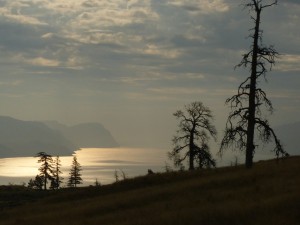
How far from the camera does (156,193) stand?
2802 centimetres

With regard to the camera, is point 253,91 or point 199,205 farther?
point 253,91

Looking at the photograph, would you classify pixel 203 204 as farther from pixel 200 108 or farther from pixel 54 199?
pixel 200 108

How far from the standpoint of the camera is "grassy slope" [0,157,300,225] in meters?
18.0

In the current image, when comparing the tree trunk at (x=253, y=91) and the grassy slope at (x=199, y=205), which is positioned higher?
the tree trunk at (x=253, y=91)

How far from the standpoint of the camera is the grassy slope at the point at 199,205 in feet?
59.2

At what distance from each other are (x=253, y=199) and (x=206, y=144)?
36.6 metres

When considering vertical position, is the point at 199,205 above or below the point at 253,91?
below

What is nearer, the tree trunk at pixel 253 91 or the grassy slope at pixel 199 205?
the grassy slope at pixel 199 205

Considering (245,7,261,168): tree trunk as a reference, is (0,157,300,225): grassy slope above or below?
below

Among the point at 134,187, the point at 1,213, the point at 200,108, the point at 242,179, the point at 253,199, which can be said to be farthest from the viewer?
the point at 200,108

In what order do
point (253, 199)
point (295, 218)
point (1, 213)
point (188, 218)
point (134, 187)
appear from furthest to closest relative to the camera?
point (134, 187), point (1, 213), point (253, 199), point (188, 218), point (295, 218)

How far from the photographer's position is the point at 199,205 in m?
21.6

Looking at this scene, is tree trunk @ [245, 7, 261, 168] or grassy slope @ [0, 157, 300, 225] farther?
tree trunk @ [245, 7, 261, 168]

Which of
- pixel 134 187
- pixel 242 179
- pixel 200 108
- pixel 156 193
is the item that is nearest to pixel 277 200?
pixel 242 179
